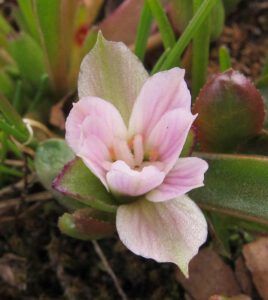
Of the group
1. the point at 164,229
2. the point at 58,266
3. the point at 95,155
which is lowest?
the point at 58,266

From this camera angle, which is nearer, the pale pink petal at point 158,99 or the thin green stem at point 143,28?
the pale pink petal at point 158,99

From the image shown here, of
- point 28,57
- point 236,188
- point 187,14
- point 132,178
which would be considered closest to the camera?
point 132,178

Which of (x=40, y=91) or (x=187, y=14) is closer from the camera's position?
(x=187, y=14)

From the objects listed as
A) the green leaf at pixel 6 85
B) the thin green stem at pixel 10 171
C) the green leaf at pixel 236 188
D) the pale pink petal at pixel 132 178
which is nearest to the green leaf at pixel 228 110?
the green leaf at pixel 236 188

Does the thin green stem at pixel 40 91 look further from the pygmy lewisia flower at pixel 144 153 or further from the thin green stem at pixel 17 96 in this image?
the pygmy lewisia flower at pixel 144 153

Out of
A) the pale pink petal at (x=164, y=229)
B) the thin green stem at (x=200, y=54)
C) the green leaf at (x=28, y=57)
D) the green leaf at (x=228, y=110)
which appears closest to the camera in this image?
the pale pink petal at (x=164, y=229)

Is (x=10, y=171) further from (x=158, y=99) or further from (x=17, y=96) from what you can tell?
(x=158, y=99)

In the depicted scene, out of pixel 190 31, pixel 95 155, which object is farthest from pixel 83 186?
pixel 190 31
